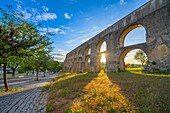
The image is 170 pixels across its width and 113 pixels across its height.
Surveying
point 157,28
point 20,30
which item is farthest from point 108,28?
point 20,30

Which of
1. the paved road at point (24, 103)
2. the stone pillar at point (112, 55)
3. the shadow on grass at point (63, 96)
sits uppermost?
the stone pillar at point (112, 55)

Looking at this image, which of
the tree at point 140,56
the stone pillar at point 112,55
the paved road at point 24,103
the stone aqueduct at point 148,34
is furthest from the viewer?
the tree at point 140,56

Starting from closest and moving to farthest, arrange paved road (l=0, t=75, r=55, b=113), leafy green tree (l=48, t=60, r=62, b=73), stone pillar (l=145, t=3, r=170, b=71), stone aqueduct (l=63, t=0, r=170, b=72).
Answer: paved road (l=0, t=75, r=55, b=113) < stone pillar (l=145, t=3, r=170, b=71) < stone aqueduct (l=63, t=0, r=170, b=72) < leafy green tree (l=48, t=60, r=62, b=73)

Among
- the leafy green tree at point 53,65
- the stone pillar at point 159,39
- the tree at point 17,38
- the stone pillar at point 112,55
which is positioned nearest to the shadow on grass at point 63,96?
the tree at point 17,38

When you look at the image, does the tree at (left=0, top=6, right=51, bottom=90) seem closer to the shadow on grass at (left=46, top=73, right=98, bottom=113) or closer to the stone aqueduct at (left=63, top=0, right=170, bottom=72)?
the shadow on grass at (left=46, top=73, right=98, bottom=113)

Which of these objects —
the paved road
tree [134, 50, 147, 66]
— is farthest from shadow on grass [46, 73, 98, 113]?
tree [134, 50, 147, 66]

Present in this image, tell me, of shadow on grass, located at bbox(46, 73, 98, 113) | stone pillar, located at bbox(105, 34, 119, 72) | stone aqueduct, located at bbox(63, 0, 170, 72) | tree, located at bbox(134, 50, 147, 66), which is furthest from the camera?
tree, located at bbox(134, 50, 147, 66)

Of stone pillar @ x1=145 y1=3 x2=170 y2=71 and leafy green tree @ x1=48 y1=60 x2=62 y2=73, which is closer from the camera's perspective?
stone pillar @ x1=145 y1=3 x2=170 y2=71

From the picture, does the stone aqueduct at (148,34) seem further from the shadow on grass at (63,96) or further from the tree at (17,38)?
the tree at (17,38)

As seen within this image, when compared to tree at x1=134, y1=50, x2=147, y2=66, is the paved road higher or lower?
lower

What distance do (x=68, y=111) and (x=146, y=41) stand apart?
1106 centimetres

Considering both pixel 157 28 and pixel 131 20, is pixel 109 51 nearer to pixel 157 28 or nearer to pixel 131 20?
pixel 131 20

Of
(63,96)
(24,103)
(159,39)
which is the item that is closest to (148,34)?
(159,39)

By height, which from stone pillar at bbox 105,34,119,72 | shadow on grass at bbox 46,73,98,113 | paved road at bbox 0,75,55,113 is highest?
stone pillar at bbox 105,34,119,72
